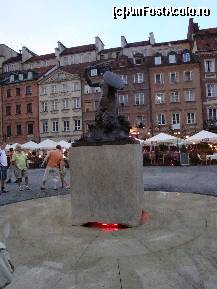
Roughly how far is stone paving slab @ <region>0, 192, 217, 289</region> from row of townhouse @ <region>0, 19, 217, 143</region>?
104ft

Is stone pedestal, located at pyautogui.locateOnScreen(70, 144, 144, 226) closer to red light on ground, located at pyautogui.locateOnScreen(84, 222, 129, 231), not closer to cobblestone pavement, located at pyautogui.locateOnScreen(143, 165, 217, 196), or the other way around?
red light on ground, located at pyautogui.locateOnScreen(84, 222, 129, 231)

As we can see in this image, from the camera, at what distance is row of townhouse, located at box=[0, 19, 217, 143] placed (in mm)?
40719

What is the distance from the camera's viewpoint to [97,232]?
196 inches

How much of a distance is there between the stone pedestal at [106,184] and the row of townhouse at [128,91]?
3161 centimetres

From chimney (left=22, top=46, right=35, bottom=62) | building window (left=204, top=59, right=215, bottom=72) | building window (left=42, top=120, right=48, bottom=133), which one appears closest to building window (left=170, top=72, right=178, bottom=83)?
building window (left=204, top=59, right=215, bottom=72)

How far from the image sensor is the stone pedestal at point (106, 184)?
5270mm

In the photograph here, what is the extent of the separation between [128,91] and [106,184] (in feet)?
128

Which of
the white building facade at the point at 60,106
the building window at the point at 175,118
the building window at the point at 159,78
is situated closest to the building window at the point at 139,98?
the building window at the point at 159,78

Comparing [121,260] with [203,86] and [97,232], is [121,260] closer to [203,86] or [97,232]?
[97,232]

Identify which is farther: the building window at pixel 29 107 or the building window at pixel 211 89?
the building window at pixel 29 107

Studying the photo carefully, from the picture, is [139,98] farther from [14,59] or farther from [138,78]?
[14,59]

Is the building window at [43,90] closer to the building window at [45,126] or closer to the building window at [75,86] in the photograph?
the building window at [45,126]

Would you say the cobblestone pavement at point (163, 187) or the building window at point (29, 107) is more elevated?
the building window at point (29, 107)

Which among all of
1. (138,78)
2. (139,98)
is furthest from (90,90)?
(139,98)
